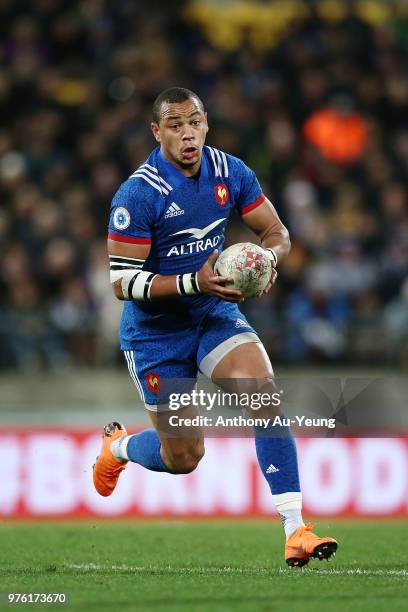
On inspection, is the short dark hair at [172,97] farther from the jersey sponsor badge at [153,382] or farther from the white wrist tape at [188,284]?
Result: the jersey sponsor badge at [153,382]

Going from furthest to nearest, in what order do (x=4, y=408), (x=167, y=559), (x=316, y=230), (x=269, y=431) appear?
(x=316, y=230) → (x=4, y=408) → (x=167, y=559) → (x=269, y=431)

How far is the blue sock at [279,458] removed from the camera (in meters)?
6.58

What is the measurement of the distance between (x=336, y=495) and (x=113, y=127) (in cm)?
495

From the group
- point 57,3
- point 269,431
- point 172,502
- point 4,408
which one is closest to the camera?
point 269,431

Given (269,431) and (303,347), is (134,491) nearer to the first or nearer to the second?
(303,347)

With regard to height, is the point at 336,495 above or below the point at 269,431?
below

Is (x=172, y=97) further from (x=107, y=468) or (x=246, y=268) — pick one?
(x=107, y=468)

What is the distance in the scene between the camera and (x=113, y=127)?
13711mm

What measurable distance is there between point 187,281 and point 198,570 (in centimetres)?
162

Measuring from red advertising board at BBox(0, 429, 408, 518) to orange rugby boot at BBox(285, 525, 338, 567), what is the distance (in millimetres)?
4549

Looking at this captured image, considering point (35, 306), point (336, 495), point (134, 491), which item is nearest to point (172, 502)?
point (134, 491)

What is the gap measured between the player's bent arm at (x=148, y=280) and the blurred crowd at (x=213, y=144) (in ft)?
15.1

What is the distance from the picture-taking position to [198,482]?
11.1 metres

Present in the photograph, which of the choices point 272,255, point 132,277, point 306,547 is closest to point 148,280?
point 132,277
